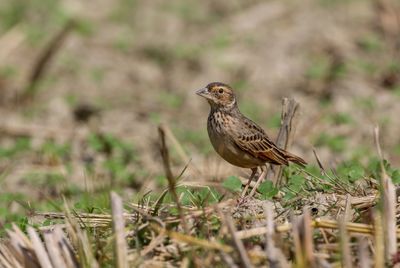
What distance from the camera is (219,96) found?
707cm

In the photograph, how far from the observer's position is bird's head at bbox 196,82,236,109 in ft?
23.0

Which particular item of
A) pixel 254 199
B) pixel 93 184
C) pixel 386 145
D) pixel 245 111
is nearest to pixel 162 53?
pixel 245 111

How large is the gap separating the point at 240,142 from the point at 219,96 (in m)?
0.55

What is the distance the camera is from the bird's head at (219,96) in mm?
7008

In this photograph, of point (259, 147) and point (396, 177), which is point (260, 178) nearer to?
point (259, 147)

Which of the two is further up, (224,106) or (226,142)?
(224,106)

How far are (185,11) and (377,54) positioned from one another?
3808mm

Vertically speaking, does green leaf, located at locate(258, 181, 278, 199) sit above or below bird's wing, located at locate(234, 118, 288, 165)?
below

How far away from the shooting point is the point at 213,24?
1492 cm

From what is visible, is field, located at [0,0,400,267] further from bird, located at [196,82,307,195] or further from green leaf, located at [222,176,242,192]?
bird, located at [196,82,307,195]

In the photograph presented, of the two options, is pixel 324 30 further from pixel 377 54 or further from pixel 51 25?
Answer: pixel 51 25

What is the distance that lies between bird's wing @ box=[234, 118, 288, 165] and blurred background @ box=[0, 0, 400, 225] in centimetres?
77

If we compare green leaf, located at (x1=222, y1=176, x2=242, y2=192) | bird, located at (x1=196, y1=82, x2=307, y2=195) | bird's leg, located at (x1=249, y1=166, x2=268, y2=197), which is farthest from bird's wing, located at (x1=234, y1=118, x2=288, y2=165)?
green leaf, located at (x1=222, y1=176, x2=242, y2=192)

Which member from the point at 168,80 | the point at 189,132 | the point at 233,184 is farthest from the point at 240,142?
the point at 168,80
